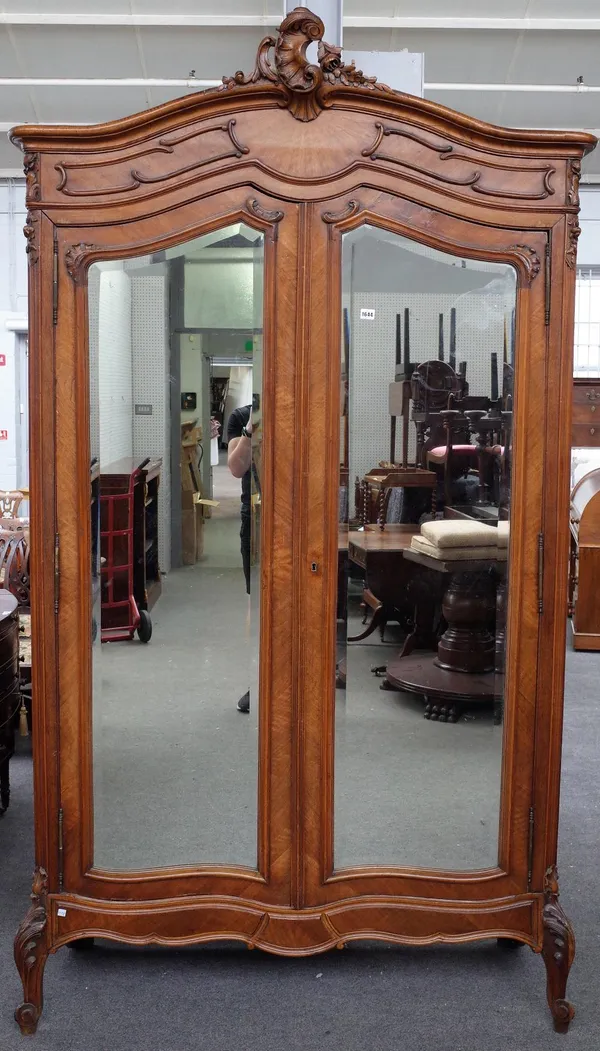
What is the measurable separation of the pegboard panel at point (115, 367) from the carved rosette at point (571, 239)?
3.48ft

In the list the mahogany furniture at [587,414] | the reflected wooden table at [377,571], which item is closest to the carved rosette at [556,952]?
the reflected wooden table at [377,571]

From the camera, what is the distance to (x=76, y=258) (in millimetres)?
2342

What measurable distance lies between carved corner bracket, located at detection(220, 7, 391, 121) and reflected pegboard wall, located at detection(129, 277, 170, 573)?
1.67ft

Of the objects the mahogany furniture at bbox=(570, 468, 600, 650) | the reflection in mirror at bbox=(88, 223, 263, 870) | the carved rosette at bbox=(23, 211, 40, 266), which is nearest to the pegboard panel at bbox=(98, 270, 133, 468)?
the reflection in mirror at bbox=(88, 223, 263, 870)

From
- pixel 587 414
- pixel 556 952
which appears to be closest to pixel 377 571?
pixel 556 952

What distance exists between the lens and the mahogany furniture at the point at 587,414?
7984mm

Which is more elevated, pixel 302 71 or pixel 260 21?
pixel 260 21

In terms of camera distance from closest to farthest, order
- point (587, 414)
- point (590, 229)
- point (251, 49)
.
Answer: point (251, 49)
point (587, 414)
point (590, 229)

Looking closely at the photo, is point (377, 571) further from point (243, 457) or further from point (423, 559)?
point (243, 457)

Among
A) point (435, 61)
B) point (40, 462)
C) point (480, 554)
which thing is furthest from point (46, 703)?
point (435, 61)

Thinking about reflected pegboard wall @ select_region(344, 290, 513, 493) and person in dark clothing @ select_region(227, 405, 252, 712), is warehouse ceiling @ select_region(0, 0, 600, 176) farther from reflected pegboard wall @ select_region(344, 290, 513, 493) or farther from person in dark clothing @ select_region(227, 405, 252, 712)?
person in dark clothing @ select_region(227, 405, 252, 712)

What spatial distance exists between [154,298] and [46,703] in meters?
1.04

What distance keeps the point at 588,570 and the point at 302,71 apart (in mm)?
4721

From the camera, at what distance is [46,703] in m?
2.47
